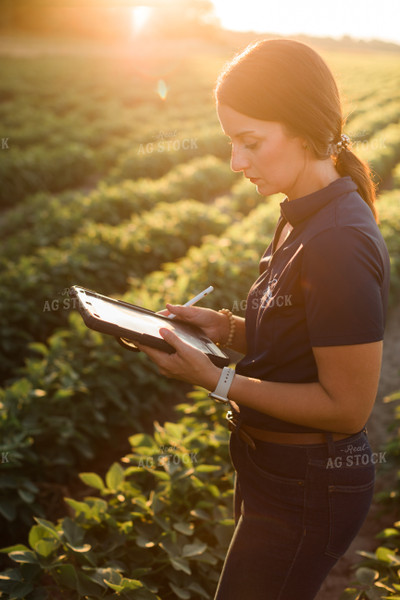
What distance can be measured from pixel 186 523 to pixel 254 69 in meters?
1.89

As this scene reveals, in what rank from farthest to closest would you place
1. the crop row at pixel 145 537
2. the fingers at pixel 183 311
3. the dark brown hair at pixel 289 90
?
the crop row at pixel 145 537 < the fingers at pixel 183 311 < the dark brown hair at pixel 289 90

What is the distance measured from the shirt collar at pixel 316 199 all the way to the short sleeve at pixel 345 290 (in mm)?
140

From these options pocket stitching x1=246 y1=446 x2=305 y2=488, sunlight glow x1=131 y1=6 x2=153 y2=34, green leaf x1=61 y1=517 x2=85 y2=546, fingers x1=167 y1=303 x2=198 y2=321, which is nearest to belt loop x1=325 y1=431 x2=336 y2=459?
pocket stitching x1=246 y1=446 x2=305 y2=488

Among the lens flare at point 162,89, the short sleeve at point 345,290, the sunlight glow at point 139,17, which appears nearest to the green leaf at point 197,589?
the short sleeve at point 345,290

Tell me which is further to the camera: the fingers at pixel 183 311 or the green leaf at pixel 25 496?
the green leaf at pixel 25 496

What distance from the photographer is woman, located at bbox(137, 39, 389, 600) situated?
120 centimetres

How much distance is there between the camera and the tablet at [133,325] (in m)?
1.40

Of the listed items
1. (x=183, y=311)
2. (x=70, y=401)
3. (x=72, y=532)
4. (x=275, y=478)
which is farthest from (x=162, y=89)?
(x=275, y=478)

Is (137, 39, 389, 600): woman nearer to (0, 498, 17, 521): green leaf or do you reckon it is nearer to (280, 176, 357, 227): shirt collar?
(280, 176, 357, 227): shirt collar

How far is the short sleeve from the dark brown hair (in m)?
0.30

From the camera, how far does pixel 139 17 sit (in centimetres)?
6494

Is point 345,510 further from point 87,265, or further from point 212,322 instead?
point 87,265

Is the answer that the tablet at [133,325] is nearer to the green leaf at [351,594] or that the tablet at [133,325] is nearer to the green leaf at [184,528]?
the green leaf at [184,528]

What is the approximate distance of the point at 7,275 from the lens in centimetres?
534
